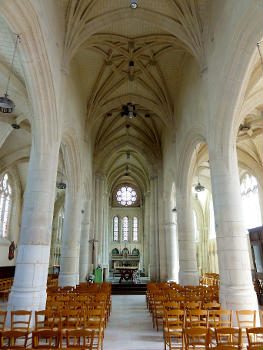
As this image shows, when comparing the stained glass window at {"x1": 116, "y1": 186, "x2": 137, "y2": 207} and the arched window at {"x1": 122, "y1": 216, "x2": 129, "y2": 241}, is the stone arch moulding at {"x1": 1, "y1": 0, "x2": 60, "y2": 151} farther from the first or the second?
the stained glass window at {"x1": 116, "y1": 186, "x2": 137, "y2": 207}

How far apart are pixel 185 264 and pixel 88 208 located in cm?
878

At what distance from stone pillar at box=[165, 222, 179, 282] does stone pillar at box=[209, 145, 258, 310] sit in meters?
9.94

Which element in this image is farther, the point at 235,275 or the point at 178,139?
the point at 178,139

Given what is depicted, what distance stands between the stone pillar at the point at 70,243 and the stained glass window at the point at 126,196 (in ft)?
75.2

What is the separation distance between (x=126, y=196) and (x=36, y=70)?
99.1 ft

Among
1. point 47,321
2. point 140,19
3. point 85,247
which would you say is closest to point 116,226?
point 85,247

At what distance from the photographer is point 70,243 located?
13.2 meters

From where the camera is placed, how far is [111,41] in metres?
13.3

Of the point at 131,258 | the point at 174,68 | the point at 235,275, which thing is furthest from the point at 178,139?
the point at 131,258

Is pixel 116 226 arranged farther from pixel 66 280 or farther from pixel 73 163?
pixel 66 280

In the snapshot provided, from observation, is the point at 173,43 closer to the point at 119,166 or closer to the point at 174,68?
the point at 174,68

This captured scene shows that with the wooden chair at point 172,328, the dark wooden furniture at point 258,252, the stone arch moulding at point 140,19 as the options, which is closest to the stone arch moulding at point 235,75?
the stone arch moulding at point 140,19

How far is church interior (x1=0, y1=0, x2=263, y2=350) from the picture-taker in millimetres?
7312

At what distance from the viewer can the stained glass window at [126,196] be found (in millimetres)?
37156
